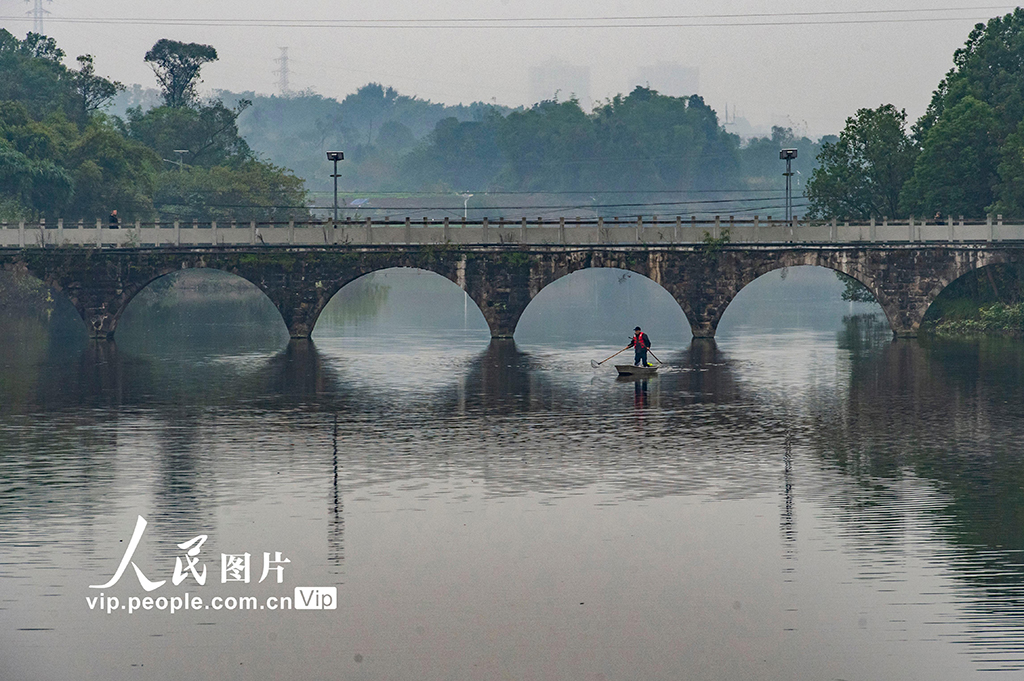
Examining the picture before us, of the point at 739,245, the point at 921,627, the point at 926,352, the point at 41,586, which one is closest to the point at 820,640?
the point at 921,627

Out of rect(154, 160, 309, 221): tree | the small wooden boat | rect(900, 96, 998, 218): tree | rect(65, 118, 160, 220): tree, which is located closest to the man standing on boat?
the small wooden boat

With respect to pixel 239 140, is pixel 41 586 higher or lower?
lower

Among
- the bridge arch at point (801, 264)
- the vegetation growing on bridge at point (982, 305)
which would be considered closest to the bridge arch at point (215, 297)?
the bridge arch at point (801, 264)

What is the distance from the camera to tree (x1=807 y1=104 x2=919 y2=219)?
9500 cm

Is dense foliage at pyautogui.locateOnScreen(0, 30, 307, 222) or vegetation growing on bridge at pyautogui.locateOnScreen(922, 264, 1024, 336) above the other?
dense foliage at pyautogui.locateOnScreen(0, 30, 307, 222)

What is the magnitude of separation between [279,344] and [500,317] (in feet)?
46.3

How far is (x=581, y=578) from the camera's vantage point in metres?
22.3

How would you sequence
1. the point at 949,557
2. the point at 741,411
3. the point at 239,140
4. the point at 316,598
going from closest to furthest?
the point at 316,598 → the point at 949,557 → the point at 741,411 → the point at 239,140

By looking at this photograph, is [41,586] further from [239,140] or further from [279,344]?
[239,140]

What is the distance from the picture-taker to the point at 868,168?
315ft

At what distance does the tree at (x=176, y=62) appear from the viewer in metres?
150

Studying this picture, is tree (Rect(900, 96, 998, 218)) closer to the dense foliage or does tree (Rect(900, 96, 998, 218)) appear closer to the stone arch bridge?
the stone arch bridge

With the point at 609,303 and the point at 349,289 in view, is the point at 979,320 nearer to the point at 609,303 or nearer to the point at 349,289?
the point at 609,303

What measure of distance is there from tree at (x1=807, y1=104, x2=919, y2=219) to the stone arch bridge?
688 inches
